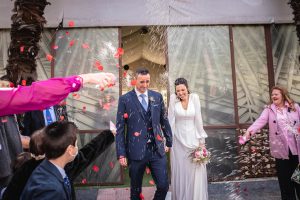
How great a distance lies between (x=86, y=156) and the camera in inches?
114

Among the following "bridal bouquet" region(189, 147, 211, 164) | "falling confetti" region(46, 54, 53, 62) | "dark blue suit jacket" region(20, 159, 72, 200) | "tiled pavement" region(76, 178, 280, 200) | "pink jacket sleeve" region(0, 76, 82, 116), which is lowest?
"tiled pavement" region(76, 178, 280, 200)

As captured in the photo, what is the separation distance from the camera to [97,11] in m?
7.27

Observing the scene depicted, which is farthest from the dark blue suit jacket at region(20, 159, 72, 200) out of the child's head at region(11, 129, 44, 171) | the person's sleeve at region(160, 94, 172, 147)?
the person's sleeve at region(160, 94, 172, 147)

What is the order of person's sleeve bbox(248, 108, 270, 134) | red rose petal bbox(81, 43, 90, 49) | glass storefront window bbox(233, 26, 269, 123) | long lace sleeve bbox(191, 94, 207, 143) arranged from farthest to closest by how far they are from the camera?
glass storefront window bbox(233, 26, 269, 123) < red rose petal bbox(81, 43, 90, 49) < person's sleeve bbox(248, 108, 270, 134) < long lace sleeve bbox(191, 94, 207, 143)

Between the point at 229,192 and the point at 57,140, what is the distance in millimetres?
4942

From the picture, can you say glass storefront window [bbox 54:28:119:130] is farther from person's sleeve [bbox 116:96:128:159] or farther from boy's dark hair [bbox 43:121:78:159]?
boy's dark hair [bbox 43:121:78:159]

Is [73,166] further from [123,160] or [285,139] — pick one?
[285,139]

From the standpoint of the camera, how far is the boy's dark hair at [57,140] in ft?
7.60

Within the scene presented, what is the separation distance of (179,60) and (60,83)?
19.1 feet

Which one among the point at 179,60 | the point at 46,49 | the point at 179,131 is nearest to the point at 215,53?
the point at 179,60

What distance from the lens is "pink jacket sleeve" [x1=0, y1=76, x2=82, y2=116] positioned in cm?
168

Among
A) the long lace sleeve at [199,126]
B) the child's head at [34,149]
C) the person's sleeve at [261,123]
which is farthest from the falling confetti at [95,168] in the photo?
the child's head at [34,149]

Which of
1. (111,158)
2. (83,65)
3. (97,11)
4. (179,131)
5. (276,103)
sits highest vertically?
(97,11)

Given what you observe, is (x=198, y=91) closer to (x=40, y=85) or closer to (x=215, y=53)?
(x=215, y=53)
